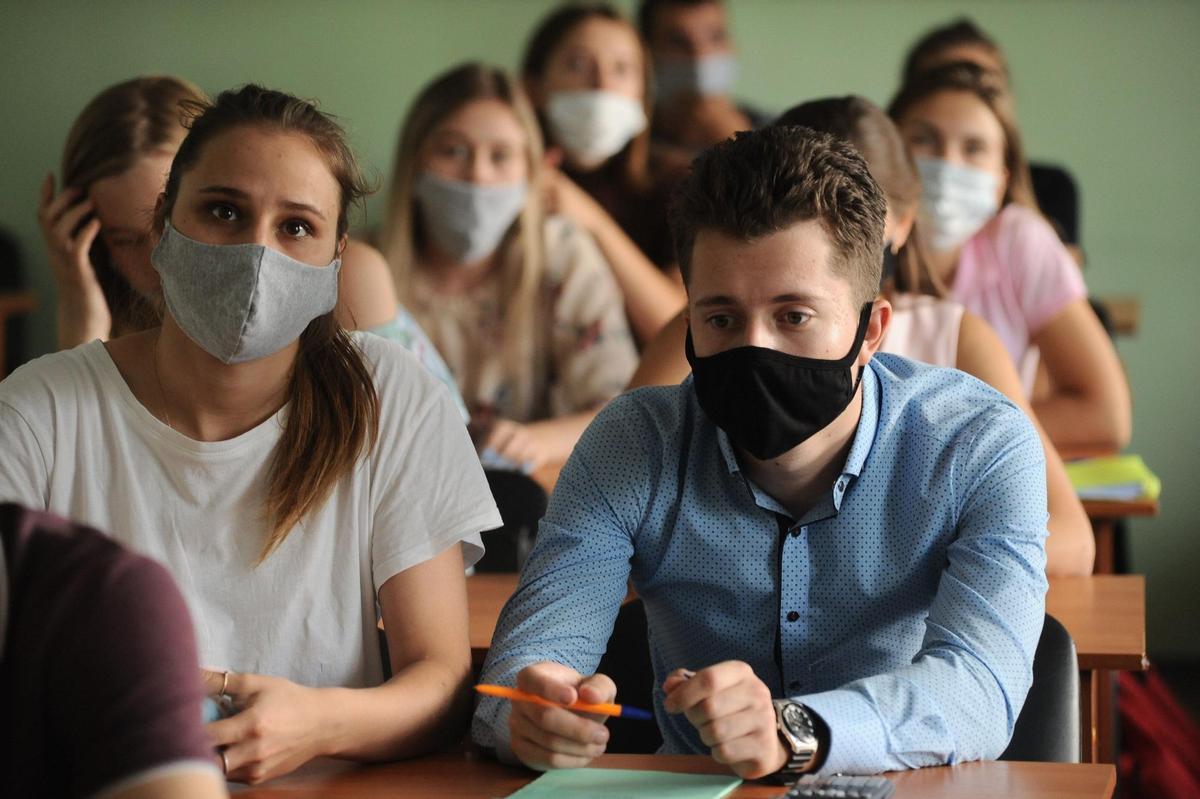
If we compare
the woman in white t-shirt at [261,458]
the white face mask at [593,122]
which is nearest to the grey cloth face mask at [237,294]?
the woman in white t-shirt at [261,458]

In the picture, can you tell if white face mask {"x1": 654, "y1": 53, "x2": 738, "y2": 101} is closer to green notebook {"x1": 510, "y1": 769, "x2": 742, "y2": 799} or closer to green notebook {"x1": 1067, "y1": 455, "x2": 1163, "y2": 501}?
green notebook {"x1": 1067, "y1": 455, "x2": 1163, "y2": 501}

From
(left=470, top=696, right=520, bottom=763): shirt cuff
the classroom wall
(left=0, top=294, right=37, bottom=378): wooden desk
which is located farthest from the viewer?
(left=0, top=294, right=37, bottom=378): wooden desk

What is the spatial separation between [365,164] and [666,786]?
0.88 meters

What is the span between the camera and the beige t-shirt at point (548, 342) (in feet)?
12.1

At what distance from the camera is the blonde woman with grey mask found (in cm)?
369

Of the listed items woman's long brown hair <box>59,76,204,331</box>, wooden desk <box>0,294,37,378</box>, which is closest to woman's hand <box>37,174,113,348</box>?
woman's long brown hair <box>59,76,204,331</box>

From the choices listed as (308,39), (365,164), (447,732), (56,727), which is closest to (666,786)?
(447,732)

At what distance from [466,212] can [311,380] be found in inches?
81.1

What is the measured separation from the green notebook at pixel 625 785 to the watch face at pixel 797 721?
7cm

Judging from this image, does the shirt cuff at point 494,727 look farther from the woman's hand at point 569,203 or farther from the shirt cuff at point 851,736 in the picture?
the woman's hand at point 569,203

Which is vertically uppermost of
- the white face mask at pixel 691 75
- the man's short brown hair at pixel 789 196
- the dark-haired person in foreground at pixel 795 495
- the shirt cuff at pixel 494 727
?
the white face mask at pixel 691 75

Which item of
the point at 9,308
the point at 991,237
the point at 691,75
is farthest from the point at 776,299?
the point at 9,308

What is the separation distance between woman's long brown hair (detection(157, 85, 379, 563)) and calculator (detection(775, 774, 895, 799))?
0.62 m

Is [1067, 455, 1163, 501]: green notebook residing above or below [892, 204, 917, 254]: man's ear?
below
